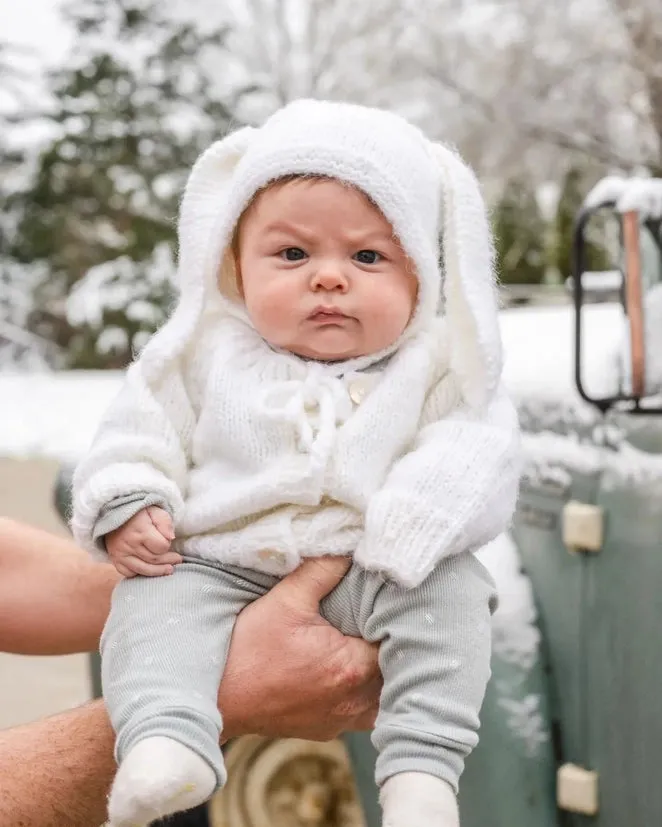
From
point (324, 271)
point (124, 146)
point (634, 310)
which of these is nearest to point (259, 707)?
point (324, 271)

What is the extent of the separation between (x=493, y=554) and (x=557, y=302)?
8.02ft

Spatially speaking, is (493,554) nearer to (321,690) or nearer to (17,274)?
(321,690)

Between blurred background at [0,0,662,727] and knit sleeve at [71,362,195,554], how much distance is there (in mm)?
4172

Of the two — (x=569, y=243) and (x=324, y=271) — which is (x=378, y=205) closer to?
(x=324, y=271)

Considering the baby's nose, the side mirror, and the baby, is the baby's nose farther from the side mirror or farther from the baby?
the side mirror

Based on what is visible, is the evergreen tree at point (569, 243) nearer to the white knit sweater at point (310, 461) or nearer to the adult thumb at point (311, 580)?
the white knit sweater at point (310, 461)

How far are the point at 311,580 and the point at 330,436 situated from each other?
0.20 m

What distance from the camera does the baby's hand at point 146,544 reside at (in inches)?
50.0

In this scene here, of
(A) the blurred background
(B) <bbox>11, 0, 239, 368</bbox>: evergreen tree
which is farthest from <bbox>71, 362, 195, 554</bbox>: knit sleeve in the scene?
(B) <bbox>11, 0, 239, 368</bbox>: evergreen tree

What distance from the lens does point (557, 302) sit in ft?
14.3

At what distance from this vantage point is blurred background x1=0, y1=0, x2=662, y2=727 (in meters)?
6.74

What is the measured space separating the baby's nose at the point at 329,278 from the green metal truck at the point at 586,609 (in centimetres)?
80

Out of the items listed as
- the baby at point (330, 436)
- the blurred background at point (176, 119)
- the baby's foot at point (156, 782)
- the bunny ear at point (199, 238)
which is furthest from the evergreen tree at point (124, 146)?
the baby's foot at point (156, 782)

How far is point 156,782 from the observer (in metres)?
1.04
